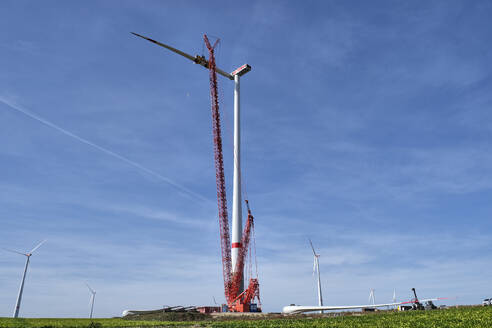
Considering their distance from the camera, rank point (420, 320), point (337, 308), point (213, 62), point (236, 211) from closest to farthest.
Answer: point (420, 320), point (337, 308), point (236, 211), point (213, 62)

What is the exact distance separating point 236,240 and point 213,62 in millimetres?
57844

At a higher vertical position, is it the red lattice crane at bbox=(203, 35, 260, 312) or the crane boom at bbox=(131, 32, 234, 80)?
the crane boom at bbox=(131, 32, 234, 80)

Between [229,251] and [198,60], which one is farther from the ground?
[198,60]

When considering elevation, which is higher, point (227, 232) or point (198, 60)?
point (198, 60)

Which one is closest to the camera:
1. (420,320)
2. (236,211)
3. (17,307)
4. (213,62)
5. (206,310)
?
(420,320)

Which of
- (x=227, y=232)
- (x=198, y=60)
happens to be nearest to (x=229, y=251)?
(x=227, y=232)

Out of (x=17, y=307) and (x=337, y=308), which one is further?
(x=17, y=307)

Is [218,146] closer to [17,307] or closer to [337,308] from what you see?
[337,308]

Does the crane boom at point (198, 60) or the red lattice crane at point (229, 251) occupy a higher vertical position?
the crane boom at point (198, 60)

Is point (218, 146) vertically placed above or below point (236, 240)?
above

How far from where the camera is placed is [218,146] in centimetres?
10781

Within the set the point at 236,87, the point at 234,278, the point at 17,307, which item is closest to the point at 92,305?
the point at 17,307

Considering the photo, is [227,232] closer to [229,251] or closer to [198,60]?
[229,251]

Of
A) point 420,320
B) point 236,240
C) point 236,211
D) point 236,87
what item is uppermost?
point 236,87
